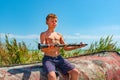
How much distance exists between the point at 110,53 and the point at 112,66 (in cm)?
53

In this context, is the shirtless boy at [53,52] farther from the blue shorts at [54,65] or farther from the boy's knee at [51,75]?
the boy's knee at [51,75]

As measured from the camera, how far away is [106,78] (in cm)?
590

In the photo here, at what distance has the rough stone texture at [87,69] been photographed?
4.70 m

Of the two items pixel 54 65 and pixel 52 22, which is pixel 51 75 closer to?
pixel 54 65

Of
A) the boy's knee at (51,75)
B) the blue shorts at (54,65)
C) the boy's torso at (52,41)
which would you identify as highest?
the boy's torso at (52,41)

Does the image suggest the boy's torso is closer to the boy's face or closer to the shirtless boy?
the shirtless boy

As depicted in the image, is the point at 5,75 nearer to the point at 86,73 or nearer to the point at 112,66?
the point at 86,73

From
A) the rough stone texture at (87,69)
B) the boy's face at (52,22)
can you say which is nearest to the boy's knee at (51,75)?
the rough stone texture at (87,69)

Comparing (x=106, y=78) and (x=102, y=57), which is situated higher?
(x=102, y=57)

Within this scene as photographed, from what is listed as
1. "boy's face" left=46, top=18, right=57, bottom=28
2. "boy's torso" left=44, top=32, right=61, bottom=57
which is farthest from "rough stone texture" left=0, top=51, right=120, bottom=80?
"boy's face" left=46, top=18, right=57, bottom=28

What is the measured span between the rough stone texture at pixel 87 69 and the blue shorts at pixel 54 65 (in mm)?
113

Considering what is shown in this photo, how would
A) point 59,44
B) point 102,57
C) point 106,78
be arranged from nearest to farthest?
point 59,44, point 106,78, point 102,57

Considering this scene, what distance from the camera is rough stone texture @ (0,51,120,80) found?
4703 millimetres

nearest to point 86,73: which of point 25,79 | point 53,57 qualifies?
point 53,57
